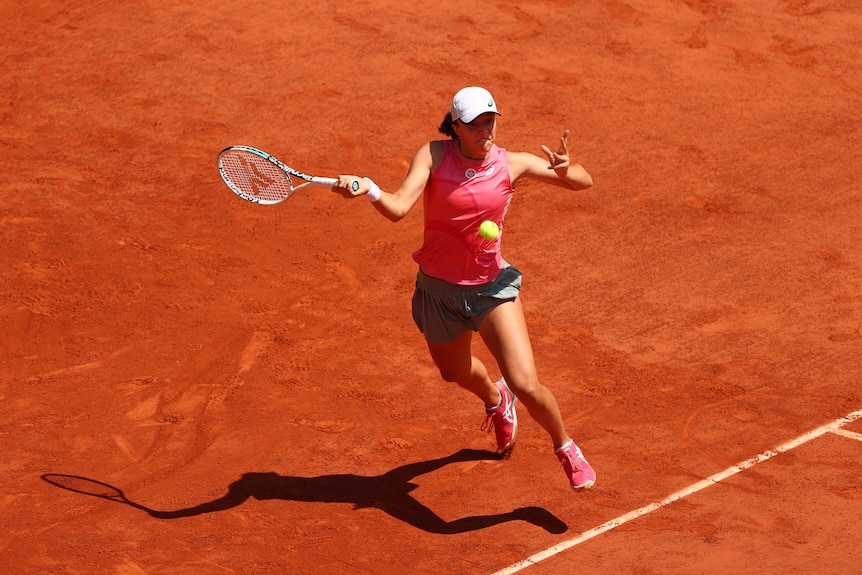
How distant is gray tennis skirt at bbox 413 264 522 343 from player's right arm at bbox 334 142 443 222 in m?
0.57

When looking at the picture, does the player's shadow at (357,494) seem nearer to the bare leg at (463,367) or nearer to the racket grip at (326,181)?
the bare leg at (463,367)

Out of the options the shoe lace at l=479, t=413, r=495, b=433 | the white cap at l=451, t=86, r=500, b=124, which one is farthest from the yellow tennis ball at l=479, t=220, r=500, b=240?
the shoe lace at l=479, t=413, r=495, b=433

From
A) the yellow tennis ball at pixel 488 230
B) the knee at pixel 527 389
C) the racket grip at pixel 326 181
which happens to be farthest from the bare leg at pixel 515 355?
the racket grip at pixel 326 181

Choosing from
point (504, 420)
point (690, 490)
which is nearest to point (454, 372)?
point (504, 420)

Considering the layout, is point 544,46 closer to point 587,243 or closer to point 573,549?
point 587,243

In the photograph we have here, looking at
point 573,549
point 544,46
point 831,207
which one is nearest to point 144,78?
point 544,46

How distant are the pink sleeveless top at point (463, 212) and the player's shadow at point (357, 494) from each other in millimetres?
1452

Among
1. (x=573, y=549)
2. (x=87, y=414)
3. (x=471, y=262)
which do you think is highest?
(x=471, y=262)

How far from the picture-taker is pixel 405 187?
6.52 metres

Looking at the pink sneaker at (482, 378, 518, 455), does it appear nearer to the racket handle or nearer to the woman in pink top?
the woman in pink top

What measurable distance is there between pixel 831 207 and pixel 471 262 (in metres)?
5.40

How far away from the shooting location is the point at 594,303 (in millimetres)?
9570

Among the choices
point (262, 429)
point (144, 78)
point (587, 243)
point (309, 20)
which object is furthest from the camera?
point (309, 20)

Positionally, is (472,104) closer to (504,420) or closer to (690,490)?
(504,420)
